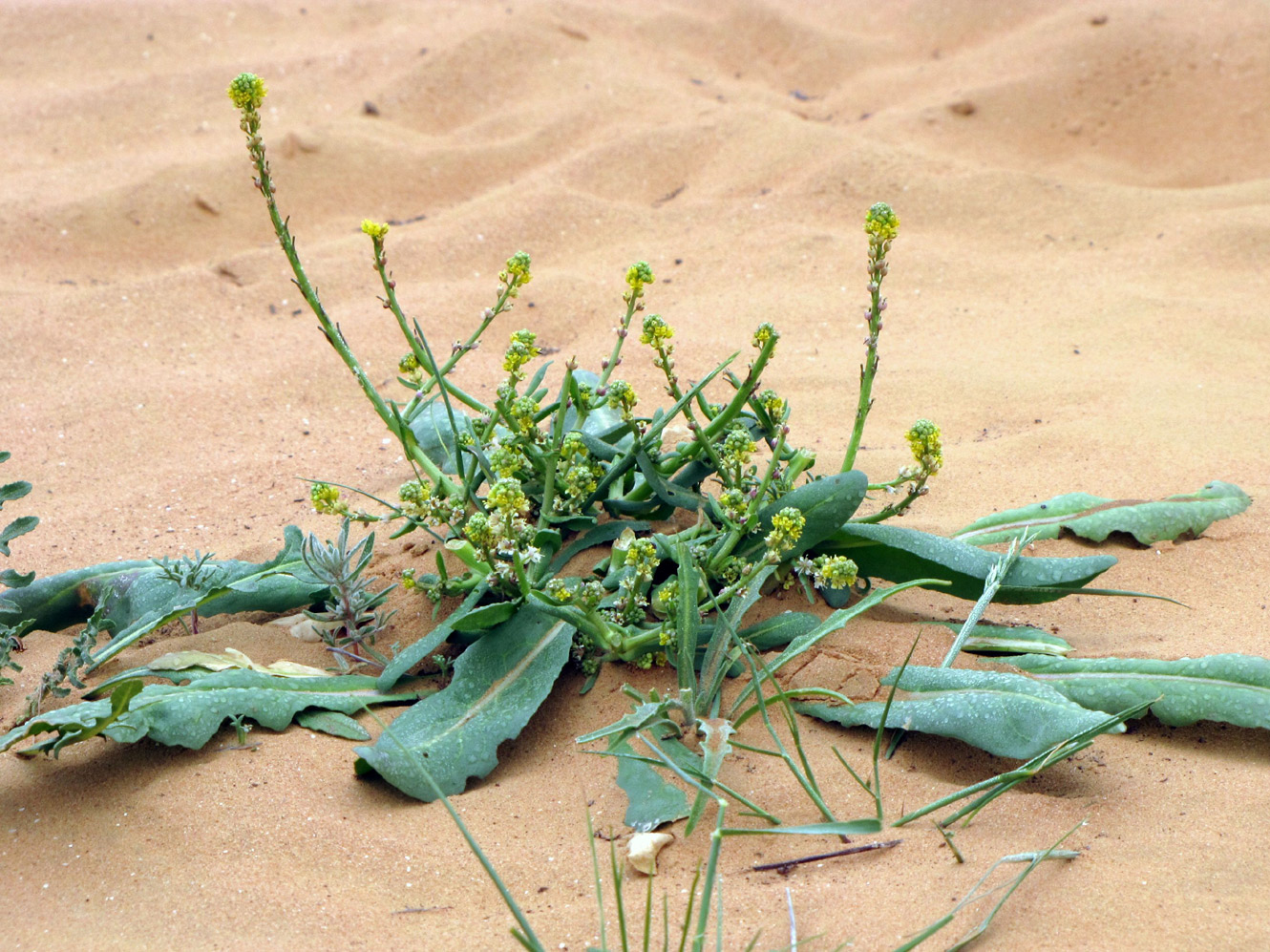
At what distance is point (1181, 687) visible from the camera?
1726 mm

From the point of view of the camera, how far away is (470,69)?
19.5ft

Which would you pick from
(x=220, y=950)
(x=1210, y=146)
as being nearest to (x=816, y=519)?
(x=220, y=950)

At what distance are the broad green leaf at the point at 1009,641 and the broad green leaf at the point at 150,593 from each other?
116cm

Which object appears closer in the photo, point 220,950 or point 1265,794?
point 220,950

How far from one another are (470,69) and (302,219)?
1.63 meters

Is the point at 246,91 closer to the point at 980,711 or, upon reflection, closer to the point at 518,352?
the point at 518,352

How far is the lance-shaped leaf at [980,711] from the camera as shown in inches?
62.3

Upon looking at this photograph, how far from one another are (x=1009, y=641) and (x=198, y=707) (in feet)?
4.32

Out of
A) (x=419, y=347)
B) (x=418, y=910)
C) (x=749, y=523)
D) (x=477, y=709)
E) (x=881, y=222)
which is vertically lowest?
(x=418, y=910)

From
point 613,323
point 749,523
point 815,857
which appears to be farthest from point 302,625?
point 613,323

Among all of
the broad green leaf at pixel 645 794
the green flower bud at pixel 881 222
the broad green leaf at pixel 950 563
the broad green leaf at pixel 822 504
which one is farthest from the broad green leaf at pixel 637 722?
the green flower bud at pixel 881 222

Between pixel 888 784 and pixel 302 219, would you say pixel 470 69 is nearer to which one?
pixel 302 219

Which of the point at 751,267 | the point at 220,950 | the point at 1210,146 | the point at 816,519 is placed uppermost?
the point at 1210,146

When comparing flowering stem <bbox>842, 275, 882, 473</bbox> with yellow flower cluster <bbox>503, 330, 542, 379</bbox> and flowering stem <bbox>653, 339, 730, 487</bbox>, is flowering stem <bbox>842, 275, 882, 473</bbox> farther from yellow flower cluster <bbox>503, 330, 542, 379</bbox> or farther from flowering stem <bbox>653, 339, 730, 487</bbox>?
yellow flower cluster <bbox>503, 330, 542, 379</bbox>
